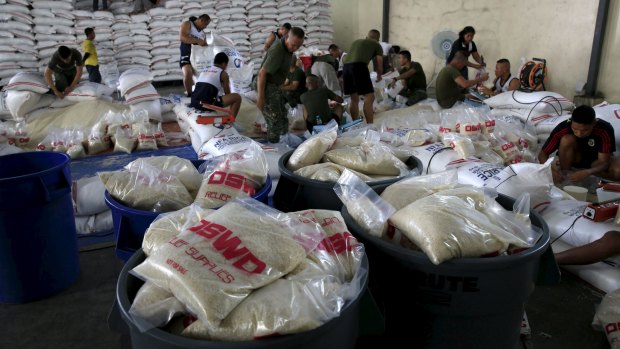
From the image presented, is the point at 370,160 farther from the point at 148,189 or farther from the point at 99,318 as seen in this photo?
the point at 99,318

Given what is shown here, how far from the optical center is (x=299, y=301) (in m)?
0.93

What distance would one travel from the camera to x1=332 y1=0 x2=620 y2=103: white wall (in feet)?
17.2

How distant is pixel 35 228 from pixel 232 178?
965 millimetres

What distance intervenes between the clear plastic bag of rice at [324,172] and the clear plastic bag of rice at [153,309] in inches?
32.5

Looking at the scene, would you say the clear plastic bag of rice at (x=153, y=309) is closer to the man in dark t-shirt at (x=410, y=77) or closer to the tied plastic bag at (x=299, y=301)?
the tied plastic bag at (x=299, y=301)

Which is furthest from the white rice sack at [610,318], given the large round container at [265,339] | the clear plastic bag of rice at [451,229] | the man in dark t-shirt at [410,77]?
the man in dark t-shirt at [410,77]

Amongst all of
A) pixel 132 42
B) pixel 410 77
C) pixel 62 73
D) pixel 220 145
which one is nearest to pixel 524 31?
pixel 410 77

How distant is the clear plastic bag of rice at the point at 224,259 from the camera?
920 millimetres

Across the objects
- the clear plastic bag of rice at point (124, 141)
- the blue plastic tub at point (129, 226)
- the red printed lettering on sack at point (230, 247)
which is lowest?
the clear plastic bag of rice at point (124, 141)

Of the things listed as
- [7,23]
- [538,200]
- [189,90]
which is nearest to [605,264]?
[538,200]

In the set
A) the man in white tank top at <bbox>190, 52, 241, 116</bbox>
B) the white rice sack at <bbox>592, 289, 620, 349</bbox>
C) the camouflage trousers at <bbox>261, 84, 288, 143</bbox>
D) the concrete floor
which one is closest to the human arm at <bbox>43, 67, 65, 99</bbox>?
the man in white tank top at <bbox>190, 52, 241, 116</bbox>

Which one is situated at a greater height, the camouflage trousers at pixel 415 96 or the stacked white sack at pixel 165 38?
the stacked white sack at pixel 165 38

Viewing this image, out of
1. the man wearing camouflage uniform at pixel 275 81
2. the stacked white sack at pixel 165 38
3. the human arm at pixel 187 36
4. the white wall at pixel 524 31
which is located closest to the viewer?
the man wearing camouflage uniform at pixel 275 81

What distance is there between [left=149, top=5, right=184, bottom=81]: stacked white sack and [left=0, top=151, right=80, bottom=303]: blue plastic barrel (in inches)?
247
